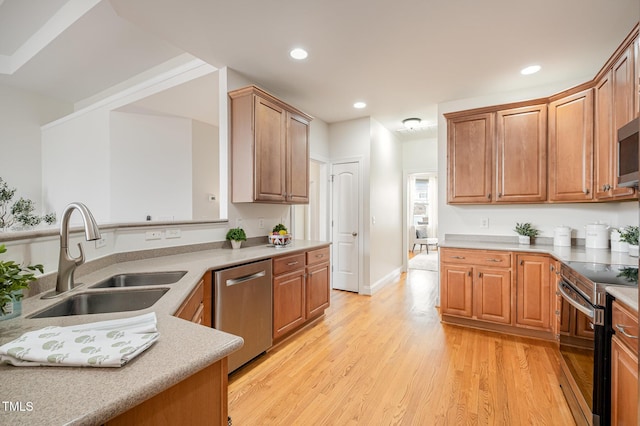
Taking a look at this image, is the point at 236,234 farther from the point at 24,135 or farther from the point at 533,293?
the point at 24,135

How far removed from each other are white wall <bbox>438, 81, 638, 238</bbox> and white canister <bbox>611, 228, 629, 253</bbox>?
152mm

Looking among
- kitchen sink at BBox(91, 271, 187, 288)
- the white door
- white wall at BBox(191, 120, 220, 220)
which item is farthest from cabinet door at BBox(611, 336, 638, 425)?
white wall at BBox(191, 120, 220, 220)

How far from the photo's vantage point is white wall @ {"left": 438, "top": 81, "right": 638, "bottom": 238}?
298 centimetres

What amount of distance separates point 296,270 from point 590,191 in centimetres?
291

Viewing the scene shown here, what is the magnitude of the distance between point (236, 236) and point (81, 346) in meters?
2.15

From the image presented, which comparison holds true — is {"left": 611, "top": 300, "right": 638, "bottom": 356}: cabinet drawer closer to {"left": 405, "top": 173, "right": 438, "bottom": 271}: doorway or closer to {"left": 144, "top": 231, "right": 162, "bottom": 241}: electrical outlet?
{"left": 144, "top": 231, "right": 162, "bottom": 241}: electrical outlet

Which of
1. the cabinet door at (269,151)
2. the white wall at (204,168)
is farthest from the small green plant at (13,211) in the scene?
the cabinet door at (269,151)

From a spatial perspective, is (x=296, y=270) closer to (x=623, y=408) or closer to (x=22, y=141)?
(x=623, y=408)

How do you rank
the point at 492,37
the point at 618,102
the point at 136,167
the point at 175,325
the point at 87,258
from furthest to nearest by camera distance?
the point at 136,167, the point at 492,37, the point at 618,102, the point at 87,258, the point at 175,325

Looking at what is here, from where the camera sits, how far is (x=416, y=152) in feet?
18.9

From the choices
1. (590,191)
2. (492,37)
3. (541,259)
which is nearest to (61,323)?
(492,37)

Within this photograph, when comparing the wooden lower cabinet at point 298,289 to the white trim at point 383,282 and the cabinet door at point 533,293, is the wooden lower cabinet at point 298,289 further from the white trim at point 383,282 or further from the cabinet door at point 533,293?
the cabinet door at point 533,293

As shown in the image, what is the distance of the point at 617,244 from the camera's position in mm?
2623

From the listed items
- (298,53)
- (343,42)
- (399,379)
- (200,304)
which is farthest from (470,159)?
(200,304)
